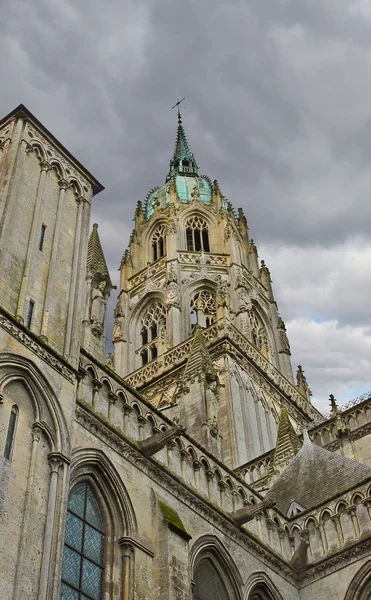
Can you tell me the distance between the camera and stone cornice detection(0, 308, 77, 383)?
13992mm

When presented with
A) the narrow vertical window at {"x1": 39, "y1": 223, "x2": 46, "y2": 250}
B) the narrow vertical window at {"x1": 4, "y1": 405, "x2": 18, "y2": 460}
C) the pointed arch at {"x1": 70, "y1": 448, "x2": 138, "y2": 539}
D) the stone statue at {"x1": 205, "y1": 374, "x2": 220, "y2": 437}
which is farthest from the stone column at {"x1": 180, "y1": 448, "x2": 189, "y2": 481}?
the stone statue at {"x1": 205, "y1": 374, "x2": 220, "y2": 437}

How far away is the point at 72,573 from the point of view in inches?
509

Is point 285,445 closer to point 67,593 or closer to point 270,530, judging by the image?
point 270,530

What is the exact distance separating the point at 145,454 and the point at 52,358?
273 cm

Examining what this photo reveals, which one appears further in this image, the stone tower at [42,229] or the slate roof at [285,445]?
the slate roof at [285,445]

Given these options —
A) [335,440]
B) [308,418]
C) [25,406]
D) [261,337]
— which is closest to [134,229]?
[261,337]

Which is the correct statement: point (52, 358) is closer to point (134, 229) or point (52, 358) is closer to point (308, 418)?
point (308, 418)

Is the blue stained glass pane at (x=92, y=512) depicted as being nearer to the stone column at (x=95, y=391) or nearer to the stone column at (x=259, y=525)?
the stone column at (x=95, y=391)

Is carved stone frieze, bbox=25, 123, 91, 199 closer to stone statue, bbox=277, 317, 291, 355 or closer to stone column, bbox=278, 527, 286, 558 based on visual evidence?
stone column, bbox=278, 527, 286, 558

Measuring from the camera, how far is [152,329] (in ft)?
148

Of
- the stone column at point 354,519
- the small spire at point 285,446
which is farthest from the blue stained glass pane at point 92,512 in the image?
the small spire at point 285,446

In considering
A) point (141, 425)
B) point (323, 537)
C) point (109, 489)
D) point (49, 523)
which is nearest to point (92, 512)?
point (109, 489)

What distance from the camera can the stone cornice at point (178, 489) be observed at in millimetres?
14773

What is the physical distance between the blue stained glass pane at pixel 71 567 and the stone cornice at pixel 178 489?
2.32 meters
